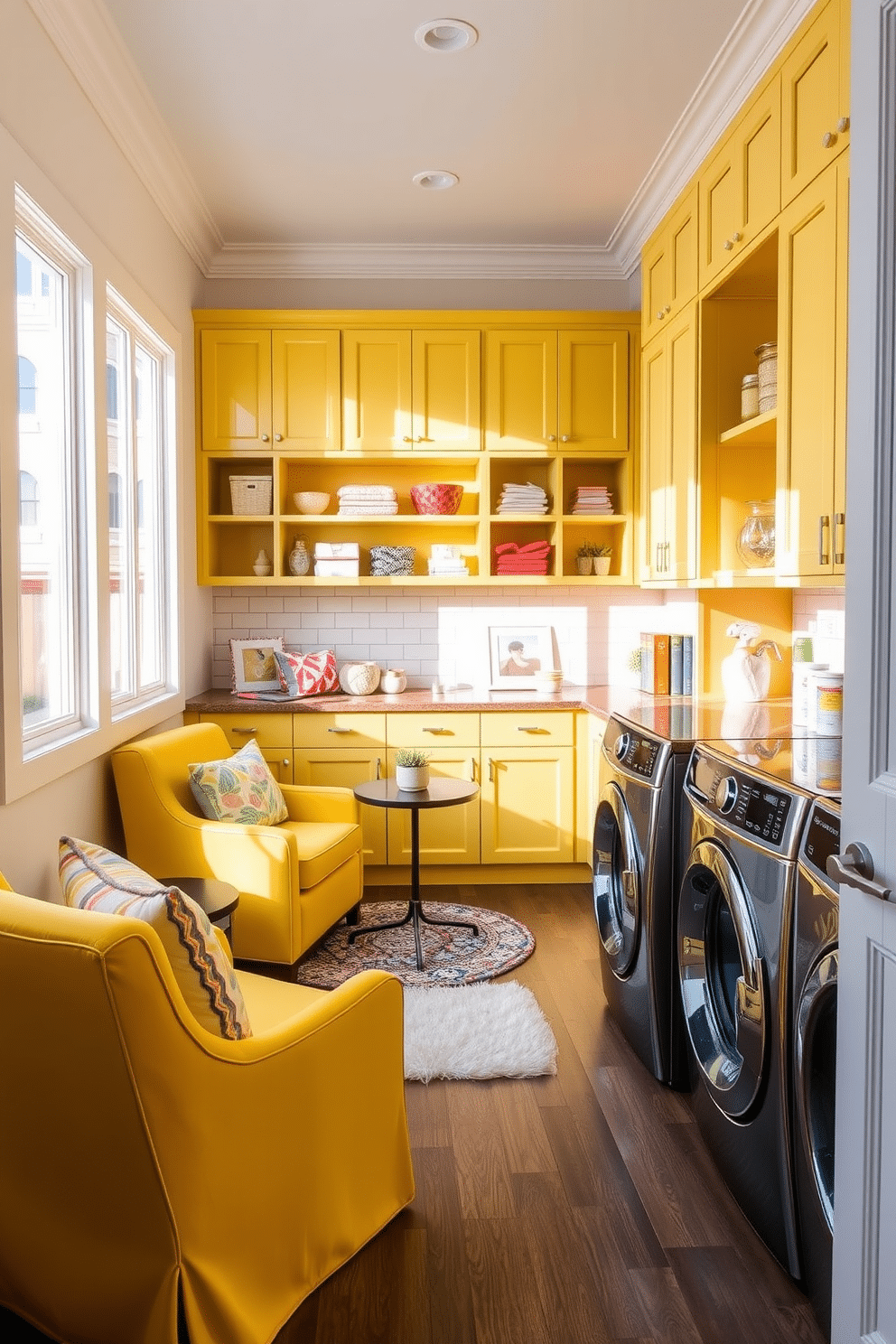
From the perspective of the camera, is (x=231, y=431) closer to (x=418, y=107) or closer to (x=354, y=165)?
(x=354, y=165)

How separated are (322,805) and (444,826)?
2.53 ft

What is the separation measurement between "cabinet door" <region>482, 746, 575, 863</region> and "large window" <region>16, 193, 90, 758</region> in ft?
6.49

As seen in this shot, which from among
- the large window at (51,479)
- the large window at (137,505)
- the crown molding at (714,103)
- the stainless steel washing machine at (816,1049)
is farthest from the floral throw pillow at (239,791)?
the crown molding at (714,103)

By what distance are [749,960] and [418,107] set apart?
3.00 m

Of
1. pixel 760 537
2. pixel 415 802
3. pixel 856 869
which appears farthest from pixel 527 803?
pixel 856 869

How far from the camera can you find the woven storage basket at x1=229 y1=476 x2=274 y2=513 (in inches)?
190

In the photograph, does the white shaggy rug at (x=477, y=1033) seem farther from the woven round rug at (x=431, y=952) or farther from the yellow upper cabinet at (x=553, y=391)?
the yellow upper cabinet at (x=553, y=391)

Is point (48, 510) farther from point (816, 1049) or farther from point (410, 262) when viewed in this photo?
point (410, 262)

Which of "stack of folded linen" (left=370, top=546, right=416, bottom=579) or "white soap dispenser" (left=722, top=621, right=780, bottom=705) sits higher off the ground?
"stack of folded linen" (left=370, top=546, right=416, bottom=579)

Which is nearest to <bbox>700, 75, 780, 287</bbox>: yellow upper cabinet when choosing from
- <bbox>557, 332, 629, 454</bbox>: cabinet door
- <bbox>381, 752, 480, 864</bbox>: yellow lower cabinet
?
<bbox>557, 332, 629, 454</bbox>: cabinet door

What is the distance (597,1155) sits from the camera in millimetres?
2402

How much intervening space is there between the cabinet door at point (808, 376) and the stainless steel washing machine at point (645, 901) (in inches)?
25.9

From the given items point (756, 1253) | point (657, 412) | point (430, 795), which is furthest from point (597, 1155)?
point (657, 412)

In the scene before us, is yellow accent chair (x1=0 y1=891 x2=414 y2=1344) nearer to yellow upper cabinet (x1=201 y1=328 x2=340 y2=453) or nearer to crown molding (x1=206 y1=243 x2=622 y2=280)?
yellow upper cabinet (x1=201 y1=328 x2=340 y2=453)
